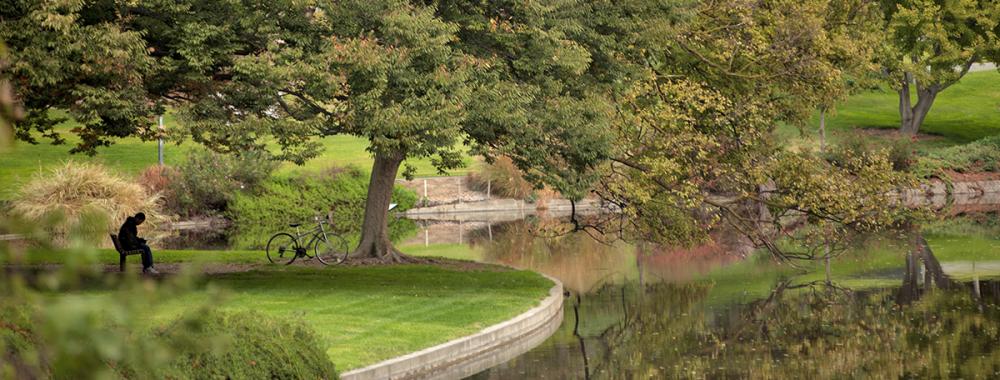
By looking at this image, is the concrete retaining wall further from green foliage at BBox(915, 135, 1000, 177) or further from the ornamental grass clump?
green foliage at BBox(915, 135, 1000, 177)

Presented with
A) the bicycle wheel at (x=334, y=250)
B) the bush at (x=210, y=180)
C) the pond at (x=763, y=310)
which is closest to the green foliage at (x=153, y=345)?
the pond at (x=763, y=310)

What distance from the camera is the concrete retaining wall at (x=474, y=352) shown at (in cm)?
1520

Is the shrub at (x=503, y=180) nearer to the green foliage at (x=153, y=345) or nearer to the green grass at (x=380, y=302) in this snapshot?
the green grass at (x=380, y=302)

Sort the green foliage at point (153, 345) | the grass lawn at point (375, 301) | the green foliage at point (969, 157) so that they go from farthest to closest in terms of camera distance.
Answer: the green foliage at point (969, 157) < the grass lawn at point (375, 301) < the green foliage at point (153, 345)

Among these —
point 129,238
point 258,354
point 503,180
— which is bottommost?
point 258,354

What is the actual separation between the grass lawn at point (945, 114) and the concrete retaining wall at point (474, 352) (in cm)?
4114

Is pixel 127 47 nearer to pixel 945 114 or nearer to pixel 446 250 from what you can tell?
pixel 446 250

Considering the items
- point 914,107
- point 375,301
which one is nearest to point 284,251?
point 375,301

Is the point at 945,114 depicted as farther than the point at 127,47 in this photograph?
Yes

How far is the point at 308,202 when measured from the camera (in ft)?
165

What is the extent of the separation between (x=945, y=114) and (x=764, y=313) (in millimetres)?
52649

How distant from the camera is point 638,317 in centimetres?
2181

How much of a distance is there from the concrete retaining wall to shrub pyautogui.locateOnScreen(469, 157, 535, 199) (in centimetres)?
3056

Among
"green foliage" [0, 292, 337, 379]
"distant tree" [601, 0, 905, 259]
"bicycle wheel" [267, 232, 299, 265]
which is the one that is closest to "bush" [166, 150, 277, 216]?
"bicycle wheel" [267, 232, 299, 265]
